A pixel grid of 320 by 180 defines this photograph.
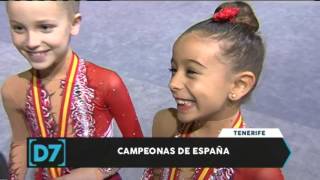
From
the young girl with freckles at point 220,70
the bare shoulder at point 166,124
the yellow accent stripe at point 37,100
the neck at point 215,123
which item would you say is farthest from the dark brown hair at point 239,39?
the yellow accent stripe at point 37,100

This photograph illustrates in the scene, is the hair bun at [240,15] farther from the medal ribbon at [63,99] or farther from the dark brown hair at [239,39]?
the medal ribbon at [63,99]

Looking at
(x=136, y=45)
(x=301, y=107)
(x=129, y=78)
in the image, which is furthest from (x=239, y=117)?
(x=136, y=45)

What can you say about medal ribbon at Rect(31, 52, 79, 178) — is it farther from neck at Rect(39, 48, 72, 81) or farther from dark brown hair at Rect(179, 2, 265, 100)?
dark brown hair at Rect(179, 2, 265, 100)

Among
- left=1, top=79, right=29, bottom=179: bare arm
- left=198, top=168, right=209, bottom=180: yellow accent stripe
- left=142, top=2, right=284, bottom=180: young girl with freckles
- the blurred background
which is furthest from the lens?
the blurred background

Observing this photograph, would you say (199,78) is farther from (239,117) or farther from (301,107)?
(301,107)

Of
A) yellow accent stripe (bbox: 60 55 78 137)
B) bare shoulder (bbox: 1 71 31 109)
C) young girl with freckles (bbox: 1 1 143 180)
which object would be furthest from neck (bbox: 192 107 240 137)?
bare shoulder (bbox: 1 71 31 109)

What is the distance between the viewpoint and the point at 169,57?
314 cm

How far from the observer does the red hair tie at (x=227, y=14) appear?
1.21m

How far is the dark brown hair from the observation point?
1.19 meters

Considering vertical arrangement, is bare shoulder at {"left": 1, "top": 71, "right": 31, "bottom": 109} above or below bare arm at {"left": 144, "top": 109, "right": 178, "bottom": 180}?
above

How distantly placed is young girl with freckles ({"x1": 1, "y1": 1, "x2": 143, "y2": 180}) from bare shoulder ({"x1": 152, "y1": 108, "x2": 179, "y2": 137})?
9 cm

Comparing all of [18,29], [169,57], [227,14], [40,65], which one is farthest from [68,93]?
[169,57]

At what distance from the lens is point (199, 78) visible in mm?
1181

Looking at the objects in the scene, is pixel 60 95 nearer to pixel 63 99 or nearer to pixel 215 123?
pixel 63 99
